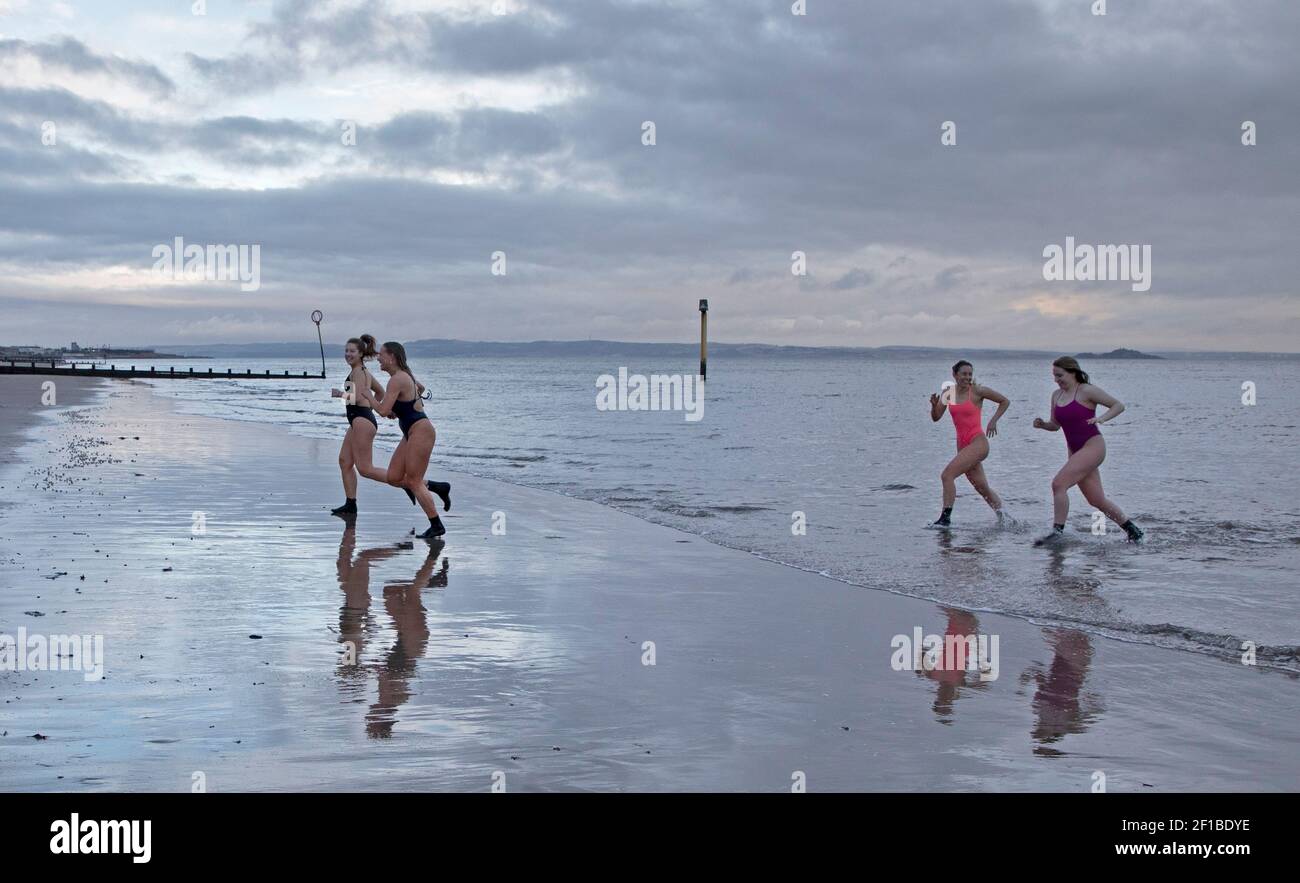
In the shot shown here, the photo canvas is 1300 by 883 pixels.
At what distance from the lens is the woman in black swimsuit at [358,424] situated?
12906 millimetres

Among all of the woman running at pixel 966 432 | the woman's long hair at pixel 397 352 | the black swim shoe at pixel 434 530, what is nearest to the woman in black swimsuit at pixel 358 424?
the woman's long hair at pixel 397 352

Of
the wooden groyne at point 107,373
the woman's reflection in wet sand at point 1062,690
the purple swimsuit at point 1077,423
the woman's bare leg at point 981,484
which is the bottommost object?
the woman's reflection in wet sand at point 1062,690

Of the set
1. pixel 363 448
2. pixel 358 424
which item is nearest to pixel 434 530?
pixel 363 448

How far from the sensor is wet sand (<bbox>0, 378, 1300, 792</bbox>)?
15.7 ft

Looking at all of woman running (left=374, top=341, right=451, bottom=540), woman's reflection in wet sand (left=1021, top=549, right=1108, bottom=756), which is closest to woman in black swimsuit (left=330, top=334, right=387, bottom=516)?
woman running (left=374, top=341, right=451, bottom=540)

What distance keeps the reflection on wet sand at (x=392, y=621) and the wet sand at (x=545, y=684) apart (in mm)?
28

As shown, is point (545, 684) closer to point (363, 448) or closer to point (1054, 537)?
point (363, 448)

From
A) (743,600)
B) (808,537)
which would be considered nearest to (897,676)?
(743,600)

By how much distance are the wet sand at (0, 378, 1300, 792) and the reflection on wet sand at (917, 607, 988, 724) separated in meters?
0.03

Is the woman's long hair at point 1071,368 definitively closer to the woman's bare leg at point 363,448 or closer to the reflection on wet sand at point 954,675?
the reflection on wet sand at point 954,675

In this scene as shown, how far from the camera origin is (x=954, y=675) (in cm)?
668

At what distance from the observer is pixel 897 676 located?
6.60 metres

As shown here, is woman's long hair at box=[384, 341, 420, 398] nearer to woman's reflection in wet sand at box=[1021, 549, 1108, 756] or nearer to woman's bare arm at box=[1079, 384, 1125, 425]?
woman's reflection in wet sand at box=[1021, 549, 1108, 756]

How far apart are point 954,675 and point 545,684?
2.37 metres
